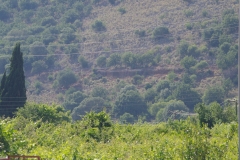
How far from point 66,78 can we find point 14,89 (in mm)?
58205

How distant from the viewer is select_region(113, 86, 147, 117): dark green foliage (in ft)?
287

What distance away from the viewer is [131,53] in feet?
357

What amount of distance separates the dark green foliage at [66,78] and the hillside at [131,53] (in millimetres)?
169

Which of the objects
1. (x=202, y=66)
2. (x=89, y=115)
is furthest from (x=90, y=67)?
(x=89, y=115)

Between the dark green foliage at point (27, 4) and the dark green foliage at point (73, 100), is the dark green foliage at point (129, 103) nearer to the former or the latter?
the dark green foliage at point (73, 100)

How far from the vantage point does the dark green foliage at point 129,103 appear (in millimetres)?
87562

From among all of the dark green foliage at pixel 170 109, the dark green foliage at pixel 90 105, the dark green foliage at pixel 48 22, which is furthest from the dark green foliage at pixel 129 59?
the dark green foliage at pixel 48 22

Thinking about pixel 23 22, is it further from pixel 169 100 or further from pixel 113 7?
pixel 169 100

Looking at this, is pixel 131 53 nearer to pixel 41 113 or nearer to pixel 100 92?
pixel 100 92

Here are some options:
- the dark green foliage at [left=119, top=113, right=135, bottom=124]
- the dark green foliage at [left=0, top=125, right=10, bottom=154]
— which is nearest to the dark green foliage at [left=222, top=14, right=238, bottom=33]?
the dark green foliage at [left=119, top=113, right=135, bottom=124]

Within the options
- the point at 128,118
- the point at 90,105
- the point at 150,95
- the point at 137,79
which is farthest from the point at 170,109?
the point at 137,79

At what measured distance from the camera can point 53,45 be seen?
126 metres

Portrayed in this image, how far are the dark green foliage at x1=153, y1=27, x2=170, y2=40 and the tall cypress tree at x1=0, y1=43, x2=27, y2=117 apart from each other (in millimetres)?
67163

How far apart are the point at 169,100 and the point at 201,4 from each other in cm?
3795
